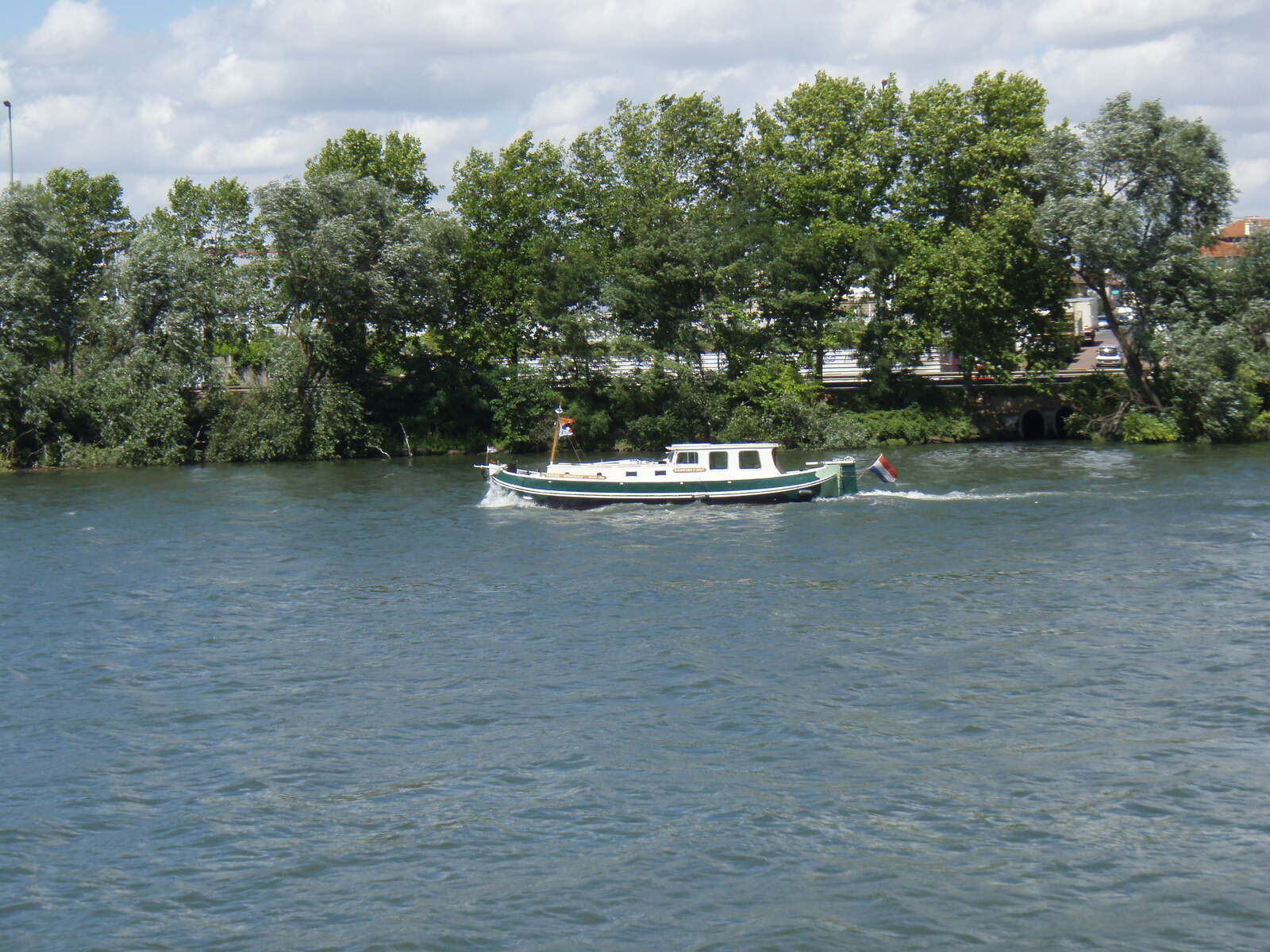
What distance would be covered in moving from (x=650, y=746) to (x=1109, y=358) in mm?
62268

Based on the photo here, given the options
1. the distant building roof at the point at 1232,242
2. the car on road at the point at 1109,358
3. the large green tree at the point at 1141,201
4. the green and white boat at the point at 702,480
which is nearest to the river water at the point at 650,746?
the green and white boat at the point at 702,480

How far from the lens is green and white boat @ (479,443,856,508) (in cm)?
4134

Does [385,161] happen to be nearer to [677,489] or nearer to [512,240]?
[512,240]

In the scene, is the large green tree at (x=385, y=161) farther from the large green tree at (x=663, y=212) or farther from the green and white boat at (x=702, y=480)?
the green and white boat at (x=702, y=480)

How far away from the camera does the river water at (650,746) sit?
475 inches

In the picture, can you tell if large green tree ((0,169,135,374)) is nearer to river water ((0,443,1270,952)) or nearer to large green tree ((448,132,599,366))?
large green tree ((448,132,599,366))

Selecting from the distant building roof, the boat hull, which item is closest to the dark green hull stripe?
the boat hull

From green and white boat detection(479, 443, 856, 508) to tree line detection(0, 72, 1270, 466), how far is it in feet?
68.6

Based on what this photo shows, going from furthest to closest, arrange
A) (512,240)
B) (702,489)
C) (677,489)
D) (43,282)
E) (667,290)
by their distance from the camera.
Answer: (512,240), (667,290), (43,282), (677,489), (702,489)

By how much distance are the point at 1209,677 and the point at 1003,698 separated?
10.6ft

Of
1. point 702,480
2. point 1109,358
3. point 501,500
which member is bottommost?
point 501,500

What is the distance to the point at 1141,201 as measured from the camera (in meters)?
56.8

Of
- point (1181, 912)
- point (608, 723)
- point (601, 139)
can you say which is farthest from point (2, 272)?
point (1181, 912)

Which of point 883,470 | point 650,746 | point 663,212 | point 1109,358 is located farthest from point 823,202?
point 650,746
